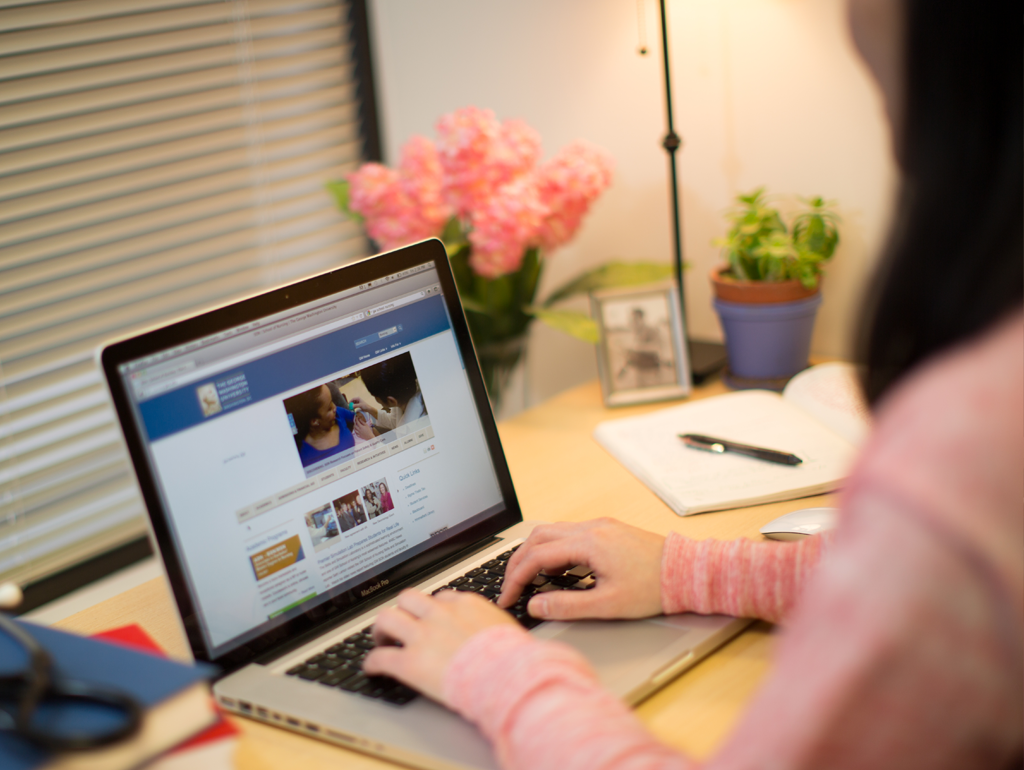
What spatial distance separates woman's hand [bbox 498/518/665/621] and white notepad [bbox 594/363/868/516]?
209 mm

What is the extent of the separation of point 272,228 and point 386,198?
0.55m

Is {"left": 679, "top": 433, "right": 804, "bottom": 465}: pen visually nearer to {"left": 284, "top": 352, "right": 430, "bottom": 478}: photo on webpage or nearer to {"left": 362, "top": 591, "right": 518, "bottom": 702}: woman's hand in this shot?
{"left": 284, "top": 352, "right": 430, "bottom": 478}: photo on webpage

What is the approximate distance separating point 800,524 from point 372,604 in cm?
40

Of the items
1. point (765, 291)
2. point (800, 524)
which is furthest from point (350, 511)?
point (765, 291)

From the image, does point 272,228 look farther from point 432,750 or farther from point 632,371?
point 432,750

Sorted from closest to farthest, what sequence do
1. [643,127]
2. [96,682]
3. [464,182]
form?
[96,682]
[464,182]
[643,127]

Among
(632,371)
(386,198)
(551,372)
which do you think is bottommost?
(551,372)

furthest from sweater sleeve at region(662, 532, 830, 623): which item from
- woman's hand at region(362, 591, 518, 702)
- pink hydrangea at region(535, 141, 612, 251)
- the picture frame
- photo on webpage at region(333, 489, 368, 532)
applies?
pink hydrangea at region(535, 141, 612, 251)

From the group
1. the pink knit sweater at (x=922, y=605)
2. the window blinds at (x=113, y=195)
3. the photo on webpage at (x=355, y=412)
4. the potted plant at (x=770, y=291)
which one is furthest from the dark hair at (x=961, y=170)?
the window blinds at (x=113, y=195)

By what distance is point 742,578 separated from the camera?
2.37 feet

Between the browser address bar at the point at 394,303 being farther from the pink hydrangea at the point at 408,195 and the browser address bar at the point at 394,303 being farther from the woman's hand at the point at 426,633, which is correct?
the pink hydrangea at the point at 408,195

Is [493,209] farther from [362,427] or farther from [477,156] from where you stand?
[362,427]

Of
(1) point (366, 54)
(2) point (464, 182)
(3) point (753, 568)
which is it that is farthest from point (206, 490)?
(1) point (366, 54)

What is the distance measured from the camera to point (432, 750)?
0.60 meters
